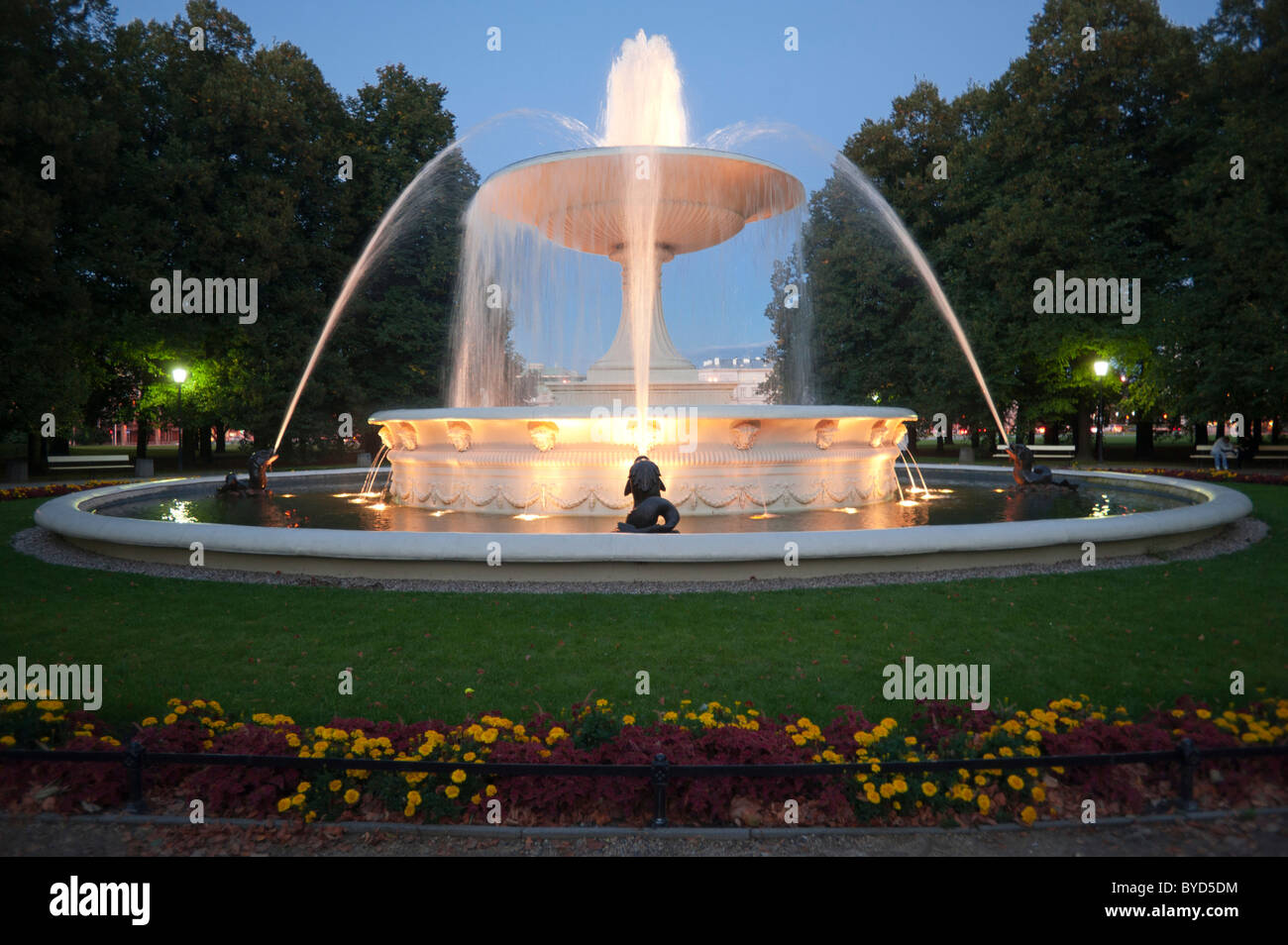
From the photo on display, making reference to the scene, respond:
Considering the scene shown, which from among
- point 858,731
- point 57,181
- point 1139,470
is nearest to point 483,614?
point 858,731

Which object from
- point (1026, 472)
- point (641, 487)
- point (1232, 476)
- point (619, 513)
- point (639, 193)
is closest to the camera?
point (641, 487)

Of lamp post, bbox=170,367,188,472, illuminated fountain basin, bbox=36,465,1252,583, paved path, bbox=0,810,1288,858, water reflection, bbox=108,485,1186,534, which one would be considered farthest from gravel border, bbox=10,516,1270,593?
lamp post, bbox=170,367,188,472

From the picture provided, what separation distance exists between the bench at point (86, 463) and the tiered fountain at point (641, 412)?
833 inches

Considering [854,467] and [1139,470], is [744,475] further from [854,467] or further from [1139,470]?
[1139,470]

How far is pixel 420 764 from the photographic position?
3.88 meters

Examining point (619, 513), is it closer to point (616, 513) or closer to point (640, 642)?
point (616, 513)

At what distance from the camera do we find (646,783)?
13.3 feet

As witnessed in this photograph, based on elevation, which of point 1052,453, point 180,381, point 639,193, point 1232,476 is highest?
point 639,193

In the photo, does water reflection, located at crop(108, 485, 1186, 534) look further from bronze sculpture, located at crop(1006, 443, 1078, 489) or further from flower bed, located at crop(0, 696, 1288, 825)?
flower bed, located at crop(0, 696, 1288, 825)

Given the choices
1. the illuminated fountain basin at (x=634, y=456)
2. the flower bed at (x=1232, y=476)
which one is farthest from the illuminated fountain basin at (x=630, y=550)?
the flower bed at (x=1232, y=476)

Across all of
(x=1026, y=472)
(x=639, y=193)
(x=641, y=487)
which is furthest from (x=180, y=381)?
(x=1026, y=472)

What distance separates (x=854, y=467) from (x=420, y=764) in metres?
11.3

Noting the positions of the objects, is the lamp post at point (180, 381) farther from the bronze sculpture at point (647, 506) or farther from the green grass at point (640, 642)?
the bronze sculpture at point (647, 506)

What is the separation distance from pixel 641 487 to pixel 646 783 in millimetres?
6140
